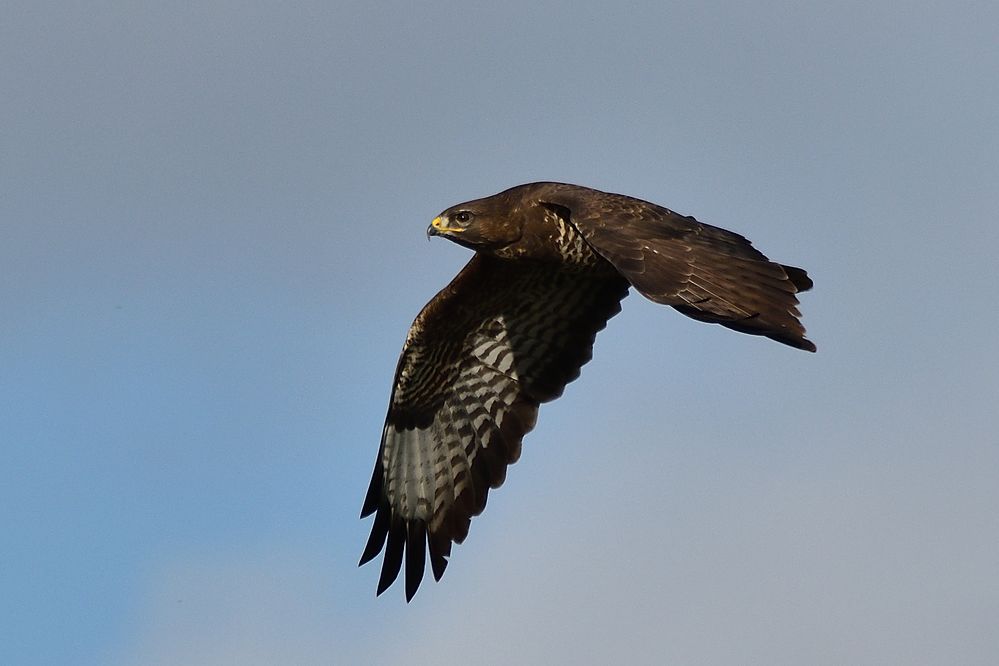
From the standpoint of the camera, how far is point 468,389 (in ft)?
43.8

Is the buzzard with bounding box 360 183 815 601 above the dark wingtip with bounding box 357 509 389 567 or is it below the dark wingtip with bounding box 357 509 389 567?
above

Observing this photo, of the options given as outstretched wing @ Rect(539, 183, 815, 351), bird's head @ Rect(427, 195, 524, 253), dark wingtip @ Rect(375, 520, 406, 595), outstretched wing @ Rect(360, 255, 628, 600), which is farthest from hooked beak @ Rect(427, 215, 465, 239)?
dark wingtip @ Rect(375, 520, 406, 595)

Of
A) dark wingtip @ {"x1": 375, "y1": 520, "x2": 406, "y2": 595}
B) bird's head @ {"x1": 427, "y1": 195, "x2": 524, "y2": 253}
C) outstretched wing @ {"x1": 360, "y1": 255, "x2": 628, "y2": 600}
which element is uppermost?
bird's head @ {"x1": 427, "y1": 195, "x2": 524, "y2": 253}

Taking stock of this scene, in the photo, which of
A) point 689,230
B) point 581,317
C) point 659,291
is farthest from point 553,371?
point 659,291

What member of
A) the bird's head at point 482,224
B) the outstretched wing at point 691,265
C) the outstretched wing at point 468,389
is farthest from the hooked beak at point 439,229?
the outstretched wing at point 691,265

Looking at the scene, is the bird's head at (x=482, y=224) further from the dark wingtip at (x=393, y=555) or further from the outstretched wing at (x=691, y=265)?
the dark wingtip at (x=393, y=555)

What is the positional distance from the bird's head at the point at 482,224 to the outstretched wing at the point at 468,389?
1.99 ft

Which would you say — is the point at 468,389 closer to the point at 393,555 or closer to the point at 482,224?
the point at 393,555

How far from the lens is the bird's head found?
1178 centimetres

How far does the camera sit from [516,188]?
39.1 ft

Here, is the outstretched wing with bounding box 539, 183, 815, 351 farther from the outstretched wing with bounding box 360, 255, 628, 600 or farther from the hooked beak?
the outstretched wing with bounding box 360, 255, 628, 600

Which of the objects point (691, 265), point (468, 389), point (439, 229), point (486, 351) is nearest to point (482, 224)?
point (439, 229)

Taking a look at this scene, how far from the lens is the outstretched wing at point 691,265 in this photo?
9688 mm

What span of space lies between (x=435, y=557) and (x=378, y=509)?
27.0 inches
